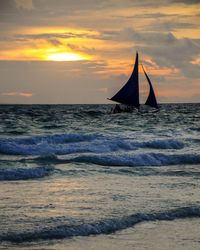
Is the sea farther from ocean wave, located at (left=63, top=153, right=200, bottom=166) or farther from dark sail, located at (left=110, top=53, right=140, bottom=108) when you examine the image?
dark sail, located at (left=110, top=53, right=140, bottom=108)

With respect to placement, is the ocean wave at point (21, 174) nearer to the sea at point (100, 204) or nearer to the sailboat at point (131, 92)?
the sea at point (100, 204)

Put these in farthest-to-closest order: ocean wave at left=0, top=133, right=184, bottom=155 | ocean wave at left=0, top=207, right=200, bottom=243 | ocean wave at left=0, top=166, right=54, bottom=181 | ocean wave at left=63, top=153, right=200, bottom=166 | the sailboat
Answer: the sailboat < ocean wave at left=0, top=133, right=184, bottom=155 < ocean wave at left=63, top=153, right=200, bottom=166 < ocean wave at left=0, top=166, right=54, bottom=181 < ocean wave at left=0, top=207, right=200, bottom=243

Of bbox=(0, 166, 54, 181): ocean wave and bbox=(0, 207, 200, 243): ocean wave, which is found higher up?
bbox=(0, 166, 54, 181): ocean wave

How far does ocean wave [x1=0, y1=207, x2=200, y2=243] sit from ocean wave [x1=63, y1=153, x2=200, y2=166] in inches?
312

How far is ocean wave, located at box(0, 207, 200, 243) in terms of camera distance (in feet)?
25.9

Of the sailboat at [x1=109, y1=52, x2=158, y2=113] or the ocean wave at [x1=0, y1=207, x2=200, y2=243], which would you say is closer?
the ocean wave at [x1=0, y1=207, x2=200, y2=243]

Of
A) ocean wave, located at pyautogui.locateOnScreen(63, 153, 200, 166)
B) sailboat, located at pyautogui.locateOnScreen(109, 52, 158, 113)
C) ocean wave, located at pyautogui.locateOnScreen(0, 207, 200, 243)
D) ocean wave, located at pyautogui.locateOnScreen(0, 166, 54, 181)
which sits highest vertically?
sailboat, located at pyautogui.locateOnScreen(109, 52, 158, 113)

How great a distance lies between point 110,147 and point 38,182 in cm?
1019

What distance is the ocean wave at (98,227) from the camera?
790 centimetres

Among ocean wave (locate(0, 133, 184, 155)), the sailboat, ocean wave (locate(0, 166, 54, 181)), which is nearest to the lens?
ocean wave (locate(0, 166, 54, 181))

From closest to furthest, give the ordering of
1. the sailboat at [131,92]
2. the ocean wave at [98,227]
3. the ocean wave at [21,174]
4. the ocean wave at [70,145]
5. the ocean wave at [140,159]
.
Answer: the ocean wave at [98,227], the ocean wave at [21,174], the ocean wave at [140,159], the ocean wave at [70,145], the sailboat at [131,92]

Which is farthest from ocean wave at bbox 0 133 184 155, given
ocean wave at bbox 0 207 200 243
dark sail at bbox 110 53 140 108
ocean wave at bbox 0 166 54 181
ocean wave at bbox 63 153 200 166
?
dark sail at bbox 110 53 140 108

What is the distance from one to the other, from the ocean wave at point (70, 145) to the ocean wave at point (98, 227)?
1193 centimetres

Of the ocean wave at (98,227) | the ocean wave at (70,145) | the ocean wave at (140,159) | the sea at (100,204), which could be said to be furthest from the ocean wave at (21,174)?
the ocean wave at (70,145)
